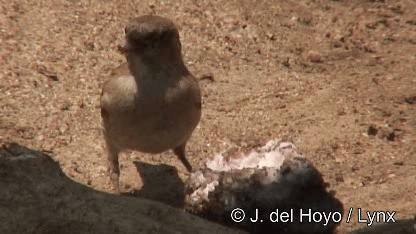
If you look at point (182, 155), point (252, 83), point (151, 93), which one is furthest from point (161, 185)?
point (252, 83)

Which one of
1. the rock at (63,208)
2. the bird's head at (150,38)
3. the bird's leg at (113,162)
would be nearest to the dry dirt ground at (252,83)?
the bird's leg at (113,162)

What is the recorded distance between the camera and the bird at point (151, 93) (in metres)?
5.27

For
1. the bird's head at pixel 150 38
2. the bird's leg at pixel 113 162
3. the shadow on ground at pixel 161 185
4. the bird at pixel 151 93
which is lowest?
the shadow on ground at pixel 161 185

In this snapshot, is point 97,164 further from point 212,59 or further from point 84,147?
point 212,59

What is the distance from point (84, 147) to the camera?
20.1ft

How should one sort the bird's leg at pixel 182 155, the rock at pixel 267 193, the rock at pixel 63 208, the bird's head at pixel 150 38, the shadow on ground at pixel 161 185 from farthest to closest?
1. the bird's leg at pixel 182 155
2. the shadow on ground at pixel 161 185
3. the bird's head at pixel 150 38
4. the rock at pixel 267 193
5. the rock at pixel 63 208

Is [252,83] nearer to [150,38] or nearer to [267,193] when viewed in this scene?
[150,38]

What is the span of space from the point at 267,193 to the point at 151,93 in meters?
1.35

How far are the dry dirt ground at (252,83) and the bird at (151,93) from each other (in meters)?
0.50

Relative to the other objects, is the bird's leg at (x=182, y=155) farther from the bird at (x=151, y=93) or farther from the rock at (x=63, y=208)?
the rock at (x=63, y=208)

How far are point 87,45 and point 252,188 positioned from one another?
346cm

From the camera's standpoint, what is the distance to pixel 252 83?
7176 mm

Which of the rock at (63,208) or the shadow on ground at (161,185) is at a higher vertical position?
the rock at (63,208)

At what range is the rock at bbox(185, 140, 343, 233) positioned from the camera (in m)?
4.44
